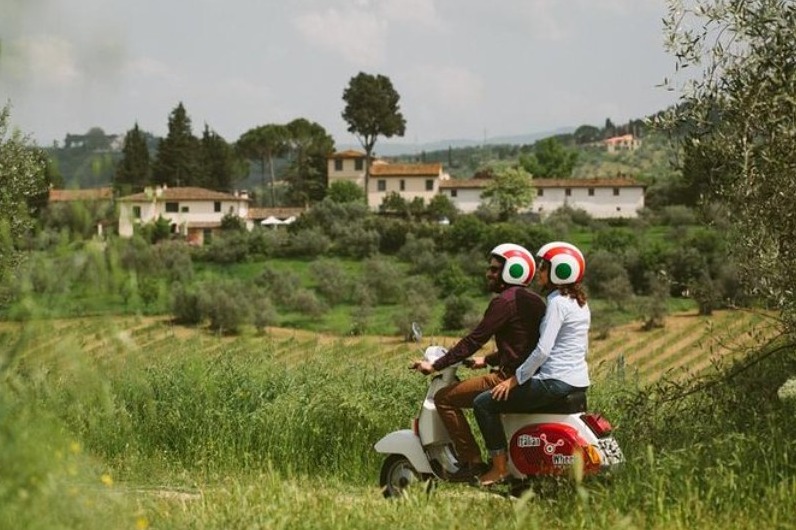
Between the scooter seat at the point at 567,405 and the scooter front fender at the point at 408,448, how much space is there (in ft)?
3.92

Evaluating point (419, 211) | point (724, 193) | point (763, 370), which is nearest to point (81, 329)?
point (724, 193)

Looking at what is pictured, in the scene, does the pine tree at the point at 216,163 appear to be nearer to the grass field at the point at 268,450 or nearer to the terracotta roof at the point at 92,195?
the grass field at the point at 268,450

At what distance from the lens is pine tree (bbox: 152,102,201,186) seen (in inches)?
4321

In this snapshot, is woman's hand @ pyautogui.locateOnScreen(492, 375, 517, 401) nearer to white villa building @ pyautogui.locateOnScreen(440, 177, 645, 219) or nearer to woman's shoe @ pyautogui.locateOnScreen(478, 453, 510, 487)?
woman's shoe @ pyautogui.locateOnScreen(478, 453, 510, 487)

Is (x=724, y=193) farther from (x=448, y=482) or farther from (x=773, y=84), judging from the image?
(x=448, y=482)

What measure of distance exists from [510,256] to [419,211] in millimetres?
98725

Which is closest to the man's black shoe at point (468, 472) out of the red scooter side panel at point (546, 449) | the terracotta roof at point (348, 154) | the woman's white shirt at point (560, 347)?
the red scooter side panel at point (546, 449)

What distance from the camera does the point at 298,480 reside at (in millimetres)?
10023

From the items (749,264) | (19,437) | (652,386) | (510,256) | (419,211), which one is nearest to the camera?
(19,437)

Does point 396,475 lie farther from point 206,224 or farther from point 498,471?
point 206,224

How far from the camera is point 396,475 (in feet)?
29.8

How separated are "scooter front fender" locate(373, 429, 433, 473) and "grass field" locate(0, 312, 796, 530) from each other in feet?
1.27

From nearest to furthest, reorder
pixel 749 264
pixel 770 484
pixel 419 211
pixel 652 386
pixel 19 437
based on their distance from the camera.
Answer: pixel 19 437, pixel 770 484, pixel 749 264, pixel 652 386, pixel 419 211

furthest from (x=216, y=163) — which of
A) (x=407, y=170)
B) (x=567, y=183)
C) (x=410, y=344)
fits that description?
(x=410, y=344)
